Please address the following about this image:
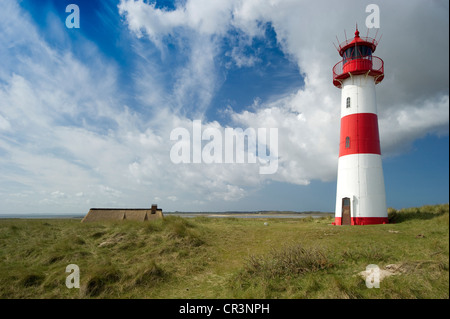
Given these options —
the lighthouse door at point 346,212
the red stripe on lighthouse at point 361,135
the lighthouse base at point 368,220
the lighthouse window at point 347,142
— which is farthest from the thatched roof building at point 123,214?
the red stripe on lighthouse at point 361,135

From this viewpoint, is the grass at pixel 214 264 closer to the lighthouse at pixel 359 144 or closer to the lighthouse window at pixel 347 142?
the lighthouse at pixel 359 144

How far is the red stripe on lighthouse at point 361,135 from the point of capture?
19.9 metres

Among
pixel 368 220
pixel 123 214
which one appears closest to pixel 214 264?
pixel 368 220

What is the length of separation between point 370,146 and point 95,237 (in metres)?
20.7

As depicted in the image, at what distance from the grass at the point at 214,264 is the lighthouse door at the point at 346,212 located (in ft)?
16.2

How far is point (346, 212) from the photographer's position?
66.5 feet

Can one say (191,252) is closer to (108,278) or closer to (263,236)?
(108,278)

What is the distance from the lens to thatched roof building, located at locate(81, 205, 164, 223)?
70.8 feet

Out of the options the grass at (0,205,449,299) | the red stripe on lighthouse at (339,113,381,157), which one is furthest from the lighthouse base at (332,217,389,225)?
the red stripe on lighthouse at (339,113,381,157)

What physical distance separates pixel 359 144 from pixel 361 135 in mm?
755

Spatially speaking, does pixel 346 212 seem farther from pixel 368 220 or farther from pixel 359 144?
pixel 359 144

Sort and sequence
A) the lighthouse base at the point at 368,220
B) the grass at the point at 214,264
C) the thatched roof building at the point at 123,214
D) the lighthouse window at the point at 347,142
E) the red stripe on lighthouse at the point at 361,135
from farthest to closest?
the thatched roof building at the point at 123,214
the lighthouse window at the point at 347,142
the red stripe on lighthouse at the point at 361,135
the lighthouse base at the point at 368,220
the grass at the point at 214,264

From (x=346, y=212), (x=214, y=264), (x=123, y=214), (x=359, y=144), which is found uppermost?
(x=359, y=144)
